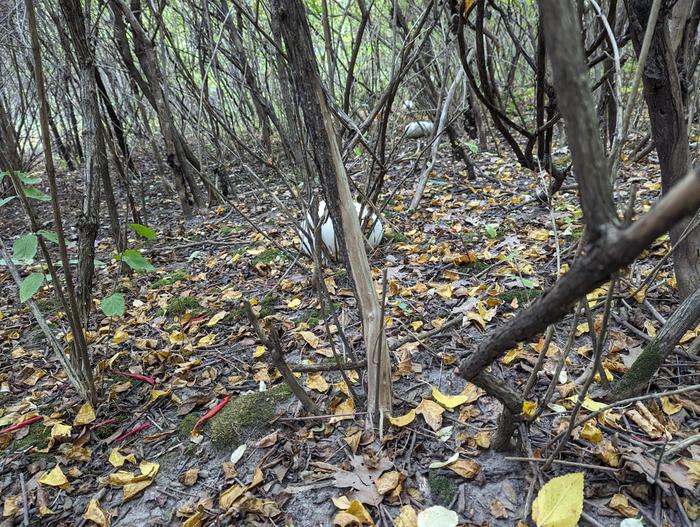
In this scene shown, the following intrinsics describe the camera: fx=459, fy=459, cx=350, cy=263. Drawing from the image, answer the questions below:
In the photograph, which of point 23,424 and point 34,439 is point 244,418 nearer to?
point 34,439

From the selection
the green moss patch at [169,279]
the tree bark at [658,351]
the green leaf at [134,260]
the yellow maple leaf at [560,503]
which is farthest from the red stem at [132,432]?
the tree bark at [658,351]

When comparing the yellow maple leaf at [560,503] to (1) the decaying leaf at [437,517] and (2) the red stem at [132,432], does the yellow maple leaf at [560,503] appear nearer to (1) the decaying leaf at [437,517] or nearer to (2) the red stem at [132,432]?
(1) the decaying leaf at [437,517]

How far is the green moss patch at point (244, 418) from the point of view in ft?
5.30

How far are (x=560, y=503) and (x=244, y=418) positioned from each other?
1.06 meters

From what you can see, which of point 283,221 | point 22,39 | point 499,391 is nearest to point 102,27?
point 22,39

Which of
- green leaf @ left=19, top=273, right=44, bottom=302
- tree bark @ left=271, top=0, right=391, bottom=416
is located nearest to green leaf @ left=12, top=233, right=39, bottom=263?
green leaf @ left=19, top=273, right=44, bottom=302

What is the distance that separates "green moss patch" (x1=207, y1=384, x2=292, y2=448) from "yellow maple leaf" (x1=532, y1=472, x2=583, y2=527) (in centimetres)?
92

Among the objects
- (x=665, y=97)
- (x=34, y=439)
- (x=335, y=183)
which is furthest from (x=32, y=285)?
(x=665, y=97)

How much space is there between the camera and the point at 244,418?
1.66m

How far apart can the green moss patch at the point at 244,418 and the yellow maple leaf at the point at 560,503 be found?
920 mm

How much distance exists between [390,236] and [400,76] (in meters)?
1.43

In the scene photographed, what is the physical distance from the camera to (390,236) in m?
3.28

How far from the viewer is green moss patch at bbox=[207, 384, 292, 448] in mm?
1615

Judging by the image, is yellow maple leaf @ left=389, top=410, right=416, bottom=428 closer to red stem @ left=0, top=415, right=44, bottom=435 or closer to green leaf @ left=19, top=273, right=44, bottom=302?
green leaf @ left=19, top=273, right=44, bottom=302
